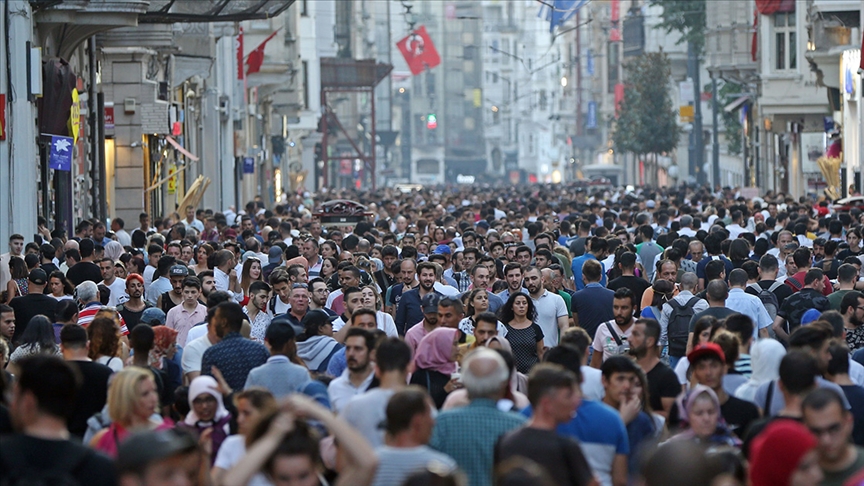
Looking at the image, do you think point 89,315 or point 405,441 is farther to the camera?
point 89,315

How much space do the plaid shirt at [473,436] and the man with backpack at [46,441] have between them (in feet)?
4.66

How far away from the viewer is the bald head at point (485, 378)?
686cm

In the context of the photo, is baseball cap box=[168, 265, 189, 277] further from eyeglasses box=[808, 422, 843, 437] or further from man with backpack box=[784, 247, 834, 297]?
eyeglasses box=[808, 422, 843, 437]

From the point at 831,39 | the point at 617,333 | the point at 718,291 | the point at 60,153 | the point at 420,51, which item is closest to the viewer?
the point at 617,333

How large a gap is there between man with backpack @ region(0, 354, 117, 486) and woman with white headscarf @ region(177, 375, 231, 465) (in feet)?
5.15

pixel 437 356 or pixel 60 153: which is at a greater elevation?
pixel 60 153

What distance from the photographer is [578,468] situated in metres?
6.31

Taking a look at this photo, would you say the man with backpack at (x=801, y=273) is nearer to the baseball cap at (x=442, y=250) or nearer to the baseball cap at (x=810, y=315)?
the baseball cap at (x=810, y=315)

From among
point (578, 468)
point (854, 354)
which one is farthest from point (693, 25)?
point (578, 468)

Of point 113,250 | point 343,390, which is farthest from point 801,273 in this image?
point 113,250

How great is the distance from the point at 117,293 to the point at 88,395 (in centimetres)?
637

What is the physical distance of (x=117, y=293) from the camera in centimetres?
1461

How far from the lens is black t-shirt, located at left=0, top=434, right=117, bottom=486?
5.79m

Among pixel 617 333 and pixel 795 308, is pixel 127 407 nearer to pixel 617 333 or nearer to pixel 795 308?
pixel 617 333
